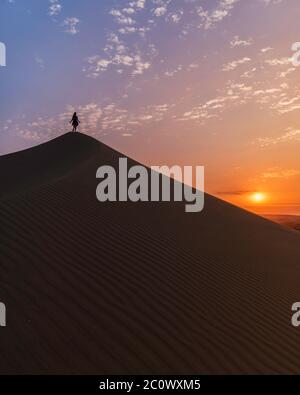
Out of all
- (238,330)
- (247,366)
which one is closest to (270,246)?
(238,330)

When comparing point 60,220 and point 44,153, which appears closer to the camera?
point 60,220

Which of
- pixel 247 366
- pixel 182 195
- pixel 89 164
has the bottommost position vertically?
pixel 247 366

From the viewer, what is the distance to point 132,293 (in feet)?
18.6

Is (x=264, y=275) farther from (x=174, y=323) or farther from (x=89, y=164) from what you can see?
(x=89, y=164)

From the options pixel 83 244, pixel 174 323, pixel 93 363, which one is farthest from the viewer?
pixel 83 244

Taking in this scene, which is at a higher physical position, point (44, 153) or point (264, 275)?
point (44, 153)

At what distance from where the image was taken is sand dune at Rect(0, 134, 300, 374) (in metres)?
4.36

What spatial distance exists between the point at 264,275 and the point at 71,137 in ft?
53.8

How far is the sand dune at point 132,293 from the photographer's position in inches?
172

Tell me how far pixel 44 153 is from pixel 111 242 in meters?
14.1
